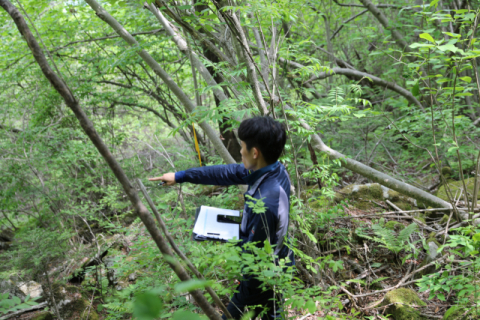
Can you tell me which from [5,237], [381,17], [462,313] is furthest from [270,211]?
[5,237]

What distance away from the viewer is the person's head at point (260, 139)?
1864 millimetres

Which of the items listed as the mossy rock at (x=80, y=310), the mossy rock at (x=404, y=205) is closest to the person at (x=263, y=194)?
the mossy rock at (x=80, y=310)

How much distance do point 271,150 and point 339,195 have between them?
3.09 meters

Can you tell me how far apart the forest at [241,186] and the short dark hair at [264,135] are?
45 cm

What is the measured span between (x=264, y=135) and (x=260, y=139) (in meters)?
0.04

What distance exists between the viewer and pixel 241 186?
3582 millimetres

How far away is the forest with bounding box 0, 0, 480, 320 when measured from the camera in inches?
61.5

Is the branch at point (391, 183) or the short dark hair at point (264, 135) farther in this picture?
the branch at point (391, 183)

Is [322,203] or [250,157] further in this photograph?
[322,203]

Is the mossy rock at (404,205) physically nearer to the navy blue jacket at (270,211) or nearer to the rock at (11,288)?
the navy blue jacket at (270,211)

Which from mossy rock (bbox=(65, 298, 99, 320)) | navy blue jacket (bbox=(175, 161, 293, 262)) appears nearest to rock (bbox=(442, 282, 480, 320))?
navy blue jacket (bbox=(175, 161, 293, 262))

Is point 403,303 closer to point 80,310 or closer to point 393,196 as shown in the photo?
point 393,196

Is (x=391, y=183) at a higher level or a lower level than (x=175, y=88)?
lower

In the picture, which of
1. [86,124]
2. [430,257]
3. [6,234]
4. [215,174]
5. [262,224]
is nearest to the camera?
[86,124]
